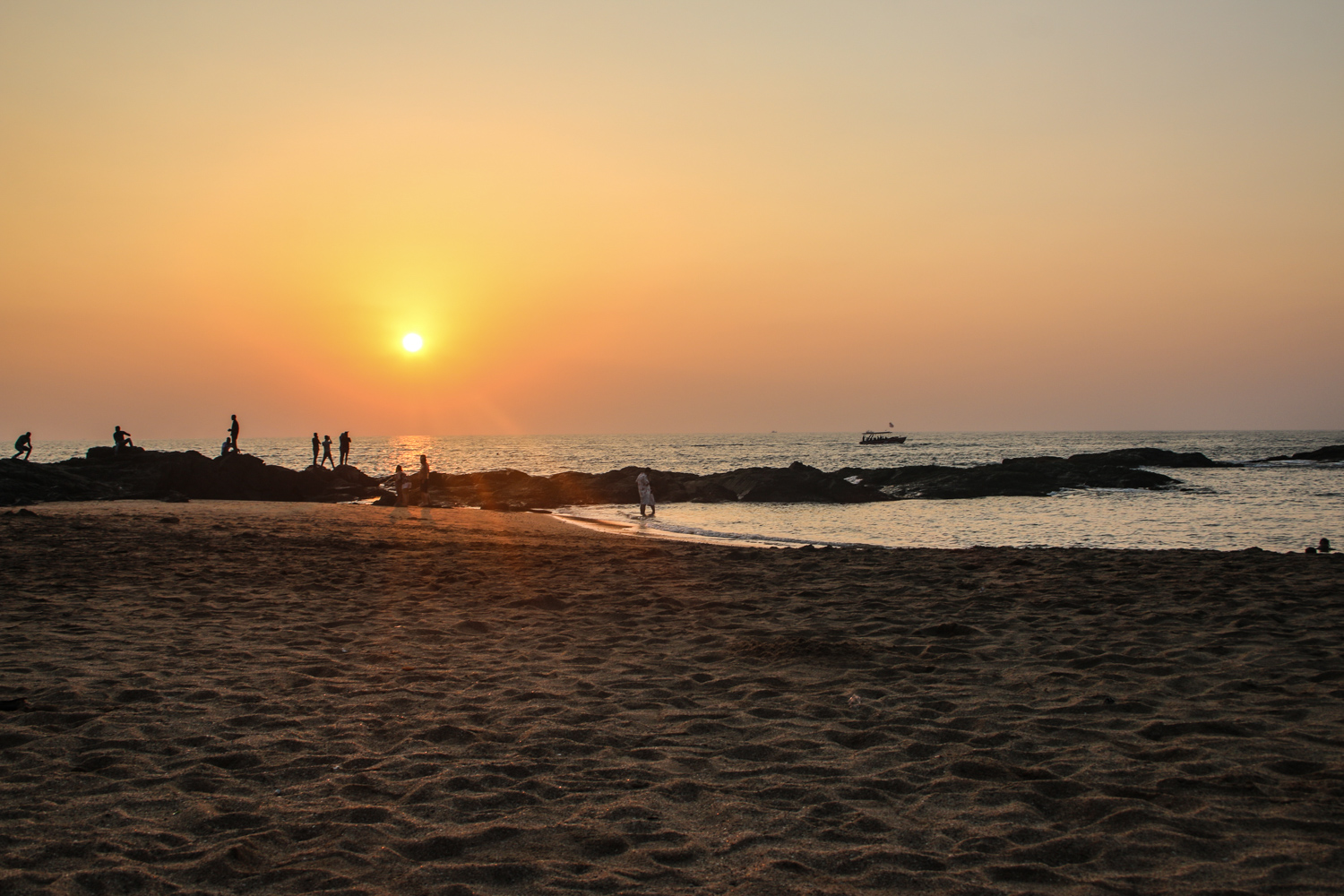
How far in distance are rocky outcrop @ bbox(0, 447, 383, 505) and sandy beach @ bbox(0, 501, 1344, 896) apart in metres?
20.0

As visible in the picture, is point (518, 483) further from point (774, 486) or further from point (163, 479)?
point (163, 479)

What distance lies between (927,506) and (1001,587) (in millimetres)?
25285

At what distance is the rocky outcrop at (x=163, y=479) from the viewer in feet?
89.2

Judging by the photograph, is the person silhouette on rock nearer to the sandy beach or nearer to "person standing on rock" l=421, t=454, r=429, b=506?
"person standing on rock" l=421, t=454, r=429, b=506

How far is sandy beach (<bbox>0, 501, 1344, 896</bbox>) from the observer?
375cm

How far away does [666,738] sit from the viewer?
18.0 feet

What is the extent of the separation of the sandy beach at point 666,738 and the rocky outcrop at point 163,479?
20.0 meters

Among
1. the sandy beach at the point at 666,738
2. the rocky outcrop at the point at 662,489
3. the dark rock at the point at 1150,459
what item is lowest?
the sandy beach at the point at 666,738

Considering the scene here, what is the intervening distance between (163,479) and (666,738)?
32.2 m

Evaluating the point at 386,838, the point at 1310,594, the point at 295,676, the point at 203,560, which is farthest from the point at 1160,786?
the point at 203,560

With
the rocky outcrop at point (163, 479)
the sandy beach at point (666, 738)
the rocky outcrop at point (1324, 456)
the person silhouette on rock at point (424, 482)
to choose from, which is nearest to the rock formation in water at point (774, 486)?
the person silhouette on rock at point (424, 482)

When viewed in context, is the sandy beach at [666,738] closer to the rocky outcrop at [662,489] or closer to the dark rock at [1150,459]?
the rocky outcrop at [662,489]

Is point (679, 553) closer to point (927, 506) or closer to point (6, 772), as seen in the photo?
point (6, 772)

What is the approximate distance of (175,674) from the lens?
6.65 metres
